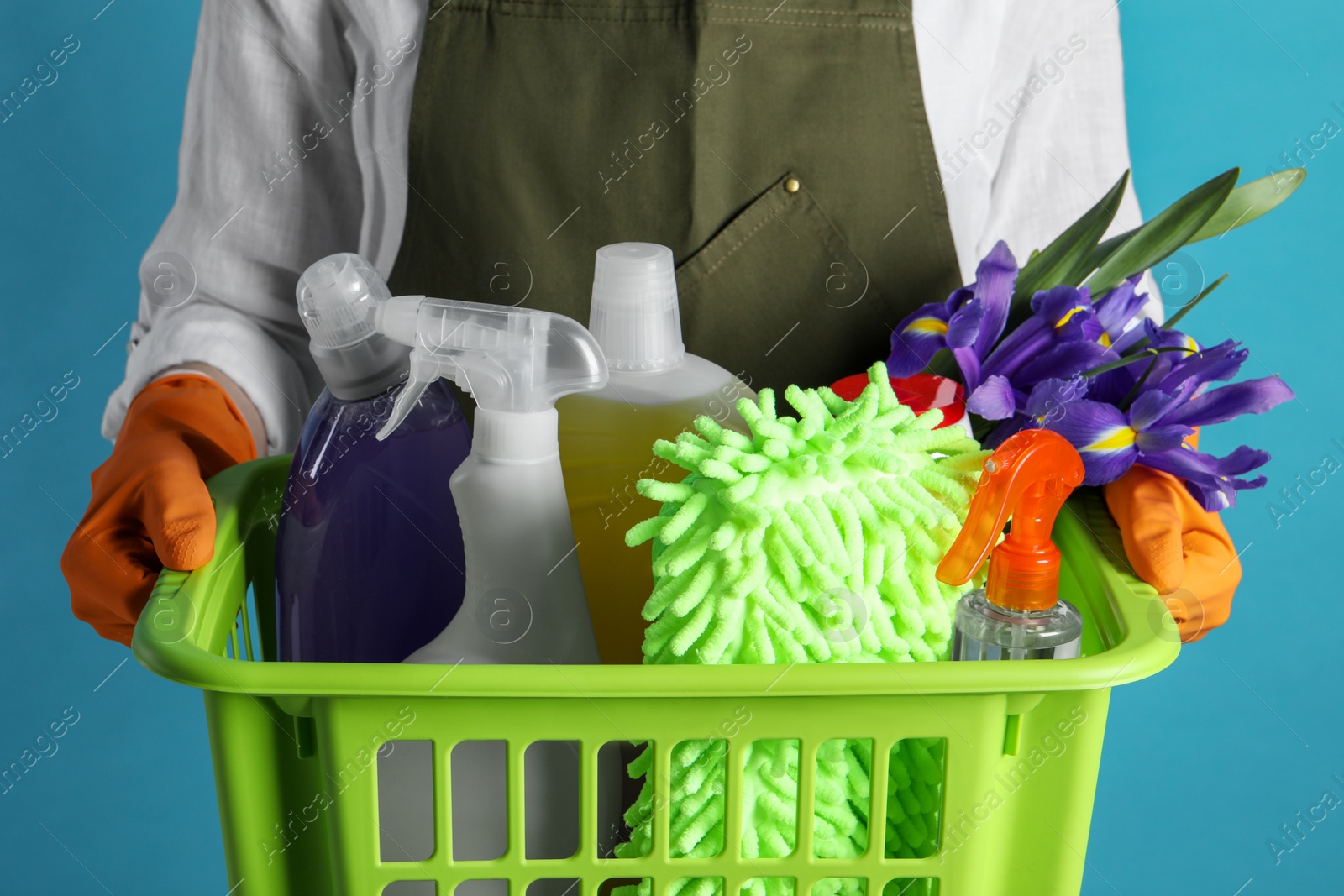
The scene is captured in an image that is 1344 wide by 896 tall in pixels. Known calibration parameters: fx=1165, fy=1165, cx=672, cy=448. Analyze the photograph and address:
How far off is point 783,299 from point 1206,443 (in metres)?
0.69

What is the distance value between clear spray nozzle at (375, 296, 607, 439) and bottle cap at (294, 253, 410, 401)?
1.1 inches

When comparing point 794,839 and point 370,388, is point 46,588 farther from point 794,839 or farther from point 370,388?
point 794,839

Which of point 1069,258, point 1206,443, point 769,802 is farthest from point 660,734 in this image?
point 1206,443

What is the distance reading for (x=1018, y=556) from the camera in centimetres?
35

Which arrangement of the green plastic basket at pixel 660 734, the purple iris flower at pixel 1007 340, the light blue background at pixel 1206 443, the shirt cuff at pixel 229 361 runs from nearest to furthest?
the green plastic basket at pixel 660 734, the purple iris flower at pixel 1007 340, the shirt cuff at pixel 229 361, the light blue background at pixel 1206 443

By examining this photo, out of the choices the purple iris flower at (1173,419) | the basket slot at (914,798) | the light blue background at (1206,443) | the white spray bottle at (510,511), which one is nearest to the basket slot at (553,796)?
the white spray bottle at (510,511)

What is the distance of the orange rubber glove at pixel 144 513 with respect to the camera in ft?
1.32

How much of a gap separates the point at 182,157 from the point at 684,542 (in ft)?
1.57

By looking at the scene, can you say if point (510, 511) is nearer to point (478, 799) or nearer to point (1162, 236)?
point (478, 799)

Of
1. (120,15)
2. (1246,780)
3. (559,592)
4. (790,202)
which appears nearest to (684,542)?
(559,592)

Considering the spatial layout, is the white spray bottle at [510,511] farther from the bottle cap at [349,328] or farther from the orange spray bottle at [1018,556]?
the orange spray bottle at [1018,556]

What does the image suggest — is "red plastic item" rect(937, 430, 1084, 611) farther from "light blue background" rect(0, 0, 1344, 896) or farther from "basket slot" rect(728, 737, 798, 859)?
"light blue background" rect(0, 0, 1344, 896)

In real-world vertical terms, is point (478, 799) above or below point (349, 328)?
below

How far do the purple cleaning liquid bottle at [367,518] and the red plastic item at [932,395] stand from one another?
0.54ft
